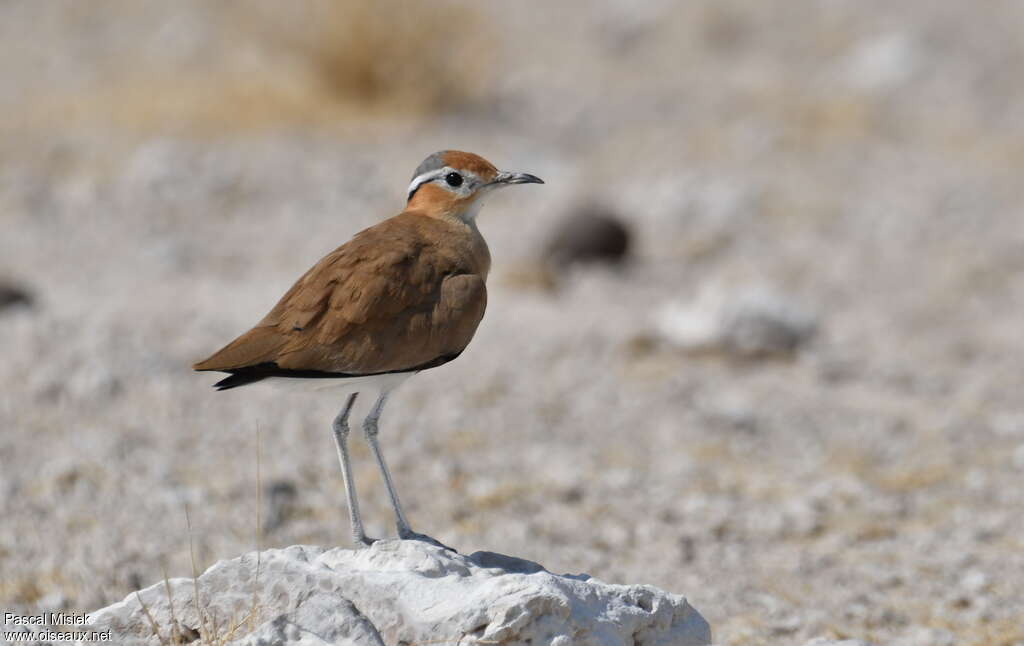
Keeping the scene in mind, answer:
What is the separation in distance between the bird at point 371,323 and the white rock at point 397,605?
0.29m

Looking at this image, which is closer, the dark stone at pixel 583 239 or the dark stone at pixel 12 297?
the dark stone at pixel 12 297

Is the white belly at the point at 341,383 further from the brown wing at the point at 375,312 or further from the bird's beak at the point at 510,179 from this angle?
the bird's beak at the point at 510,179

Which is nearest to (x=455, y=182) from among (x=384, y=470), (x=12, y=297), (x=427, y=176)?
(x=427, y=176)

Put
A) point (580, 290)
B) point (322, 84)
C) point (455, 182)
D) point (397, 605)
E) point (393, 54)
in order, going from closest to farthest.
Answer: point (397, 605), point (455, 182), point (580, 290), point (393, 54), point (322, 84)

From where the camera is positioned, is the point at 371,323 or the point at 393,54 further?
the point at 393,54

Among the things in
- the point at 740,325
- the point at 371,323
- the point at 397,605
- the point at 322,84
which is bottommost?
the point at 397,605

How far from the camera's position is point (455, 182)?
4160 millimetres

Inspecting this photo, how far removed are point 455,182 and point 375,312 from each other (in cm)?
60

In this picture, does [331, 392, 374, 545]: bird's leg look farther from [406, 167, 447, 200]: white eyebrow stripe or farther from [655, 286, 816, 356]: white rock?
[655, 286, 816, 356]: white rock

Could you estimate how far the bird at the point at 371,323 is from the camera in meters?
3.68

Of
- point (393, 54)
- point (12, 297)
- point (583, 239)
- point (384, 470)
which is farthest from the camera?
Result: point (393, 54)

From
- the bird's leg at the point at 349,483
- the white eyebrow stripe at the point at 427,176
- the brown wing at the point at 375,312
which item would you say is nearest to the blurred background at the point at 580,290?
the bird's leg at the point at 349,483

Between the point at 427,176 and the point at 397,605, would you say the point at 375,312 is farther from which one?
the point at 397,605

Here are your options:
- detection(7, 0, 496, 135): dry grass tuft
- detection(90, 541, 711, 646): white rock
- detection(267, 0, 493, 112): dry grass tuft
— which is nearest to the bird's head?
detection(90, 541, 711, 646): white rock
